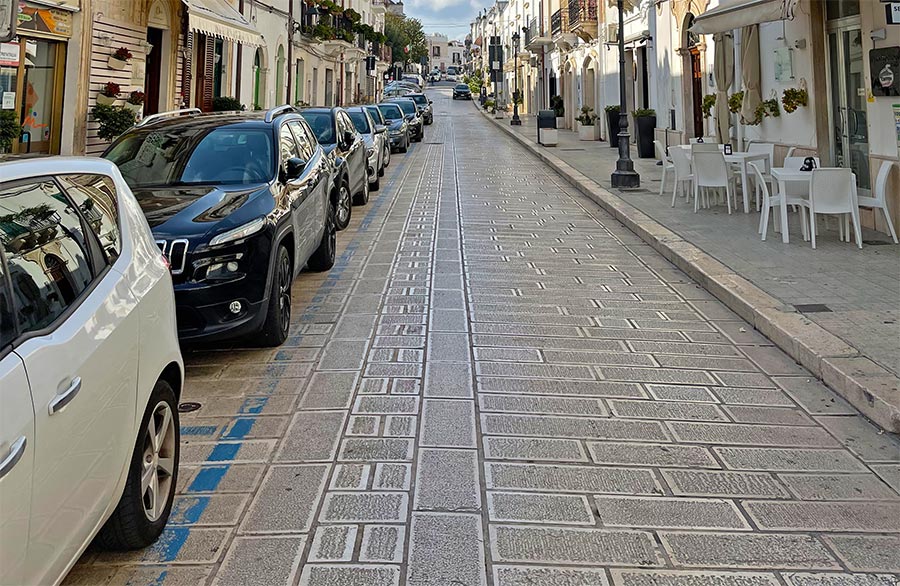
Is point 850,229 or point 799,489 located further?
point 850,229

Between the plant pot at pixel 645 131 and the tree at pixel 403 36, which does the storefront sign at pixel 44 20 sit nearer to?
the plant pot at pixel 645 131

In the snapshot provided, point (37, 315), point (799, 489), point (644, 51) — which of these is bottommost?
point (644, 51)

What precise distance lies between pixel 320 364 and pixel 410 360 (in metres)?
0.67

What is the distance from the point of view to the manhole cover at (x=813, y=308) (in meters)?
6.02

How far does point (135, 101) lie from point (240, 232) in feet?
34.5

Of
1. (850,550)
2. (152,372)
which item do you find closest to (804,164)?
(850,550)

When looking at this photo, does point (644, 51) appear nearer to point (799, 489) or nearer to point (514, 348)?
point (514, 348)

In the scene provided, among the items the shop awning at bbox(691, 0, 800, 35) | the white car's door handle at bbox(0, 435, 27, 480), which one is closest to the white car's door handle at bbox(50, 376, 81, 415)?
the white car's door handle at bbox(0, 435, 27, 480)

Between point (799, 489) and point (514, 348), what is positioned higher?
point (799, 489)

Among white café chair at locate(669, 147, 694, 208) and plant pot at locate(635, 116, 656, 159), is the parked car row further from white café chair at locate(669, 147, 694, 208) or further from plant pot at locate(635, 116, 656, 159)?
plant pot at locate(635, 116, 656, 159)

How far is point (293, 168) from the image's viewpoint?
22.3ft

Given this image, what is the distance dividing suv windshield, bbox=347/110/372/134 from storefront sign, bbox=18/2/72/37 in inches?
232

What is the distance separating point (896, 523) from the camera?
10.7 ft

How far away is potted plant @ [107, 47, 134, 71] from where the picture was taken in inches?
529
